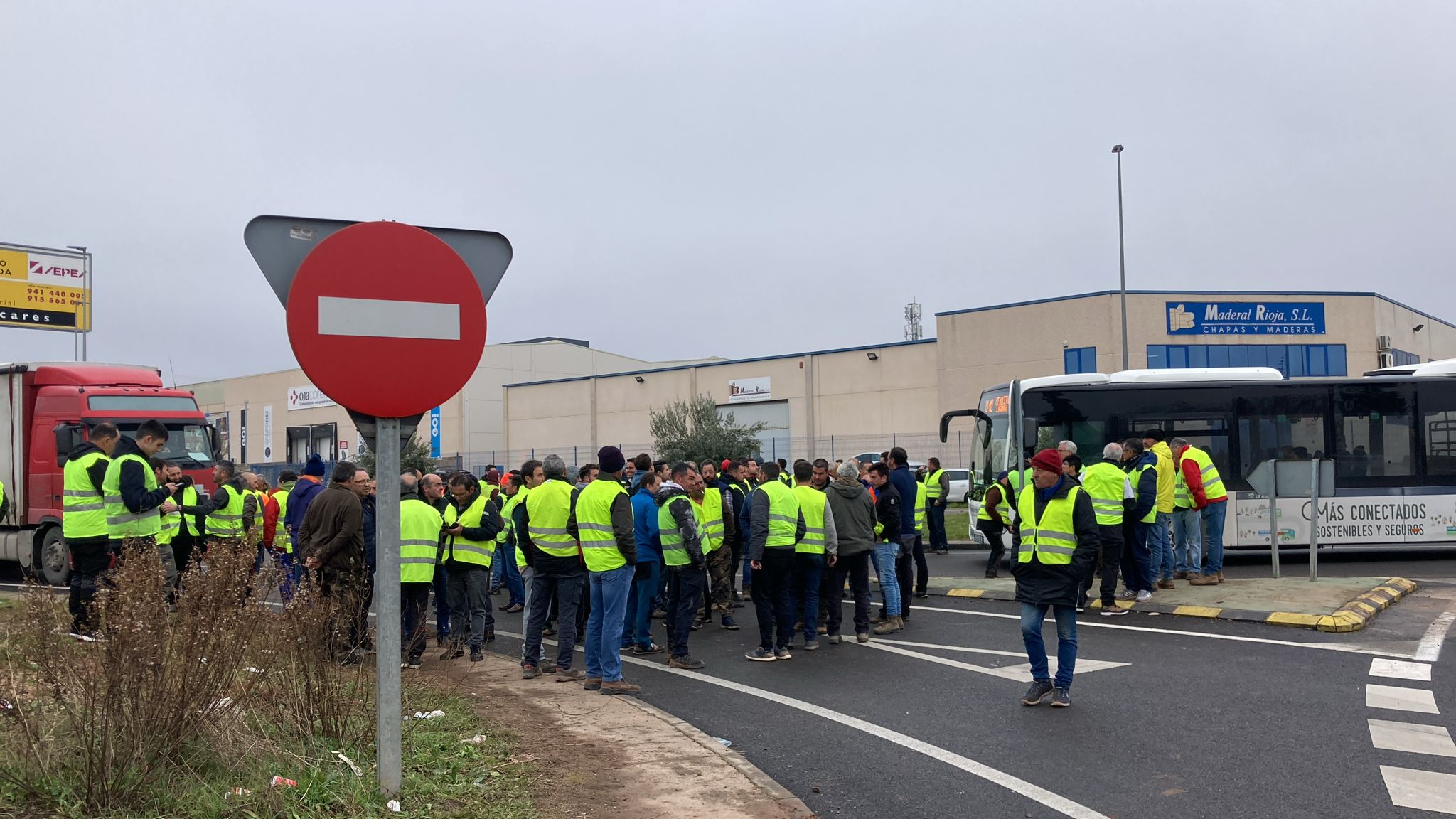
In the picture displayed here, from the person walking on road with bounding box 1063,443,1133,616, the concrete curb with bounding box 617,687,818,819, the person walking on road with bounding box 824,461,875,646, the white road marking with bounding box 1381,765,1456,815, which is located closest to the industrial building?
the person walking on road with bounding box 1063,443,1133,616

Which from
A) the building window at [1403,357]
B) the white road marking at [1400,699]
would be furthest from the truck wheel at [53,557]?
the building window at [1403,357]

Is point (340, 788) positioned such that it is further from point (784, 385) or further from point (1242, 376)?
point (784, 385)

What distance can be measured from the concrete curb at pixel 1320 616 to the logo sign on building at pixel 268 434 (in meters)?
60.0

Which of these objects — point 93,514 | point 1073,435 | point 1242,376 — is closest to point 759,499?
point 93,514

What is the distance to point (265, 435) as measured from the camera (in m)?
65.8

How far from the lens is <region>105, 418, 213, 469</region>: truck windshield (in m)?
17.9

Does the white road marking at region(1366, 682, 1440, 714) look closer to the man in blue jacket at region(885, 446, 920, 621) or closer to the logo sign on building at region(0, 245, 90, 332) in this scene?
the man in blue jacket at region(885, 446, 920, 621)

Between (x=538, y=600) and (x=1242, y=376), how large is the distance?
13.5m

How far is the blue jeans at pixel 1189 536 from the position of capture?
1395 centimetres

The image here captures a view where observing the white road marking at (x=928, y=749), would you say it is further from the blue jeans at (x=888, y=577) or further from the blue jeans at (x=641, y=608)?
the blue jeans at (x=888, y=577)

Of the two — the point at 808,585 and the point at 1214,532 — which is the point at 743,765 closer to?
the point at 808,585

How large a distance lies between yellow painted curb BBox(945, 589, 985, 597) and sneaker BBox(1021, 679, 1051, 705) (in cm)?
615

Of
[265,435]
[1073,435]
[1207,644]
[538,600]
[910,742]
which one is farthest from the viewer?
[265,435]

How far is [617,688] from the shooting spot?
340 inches
